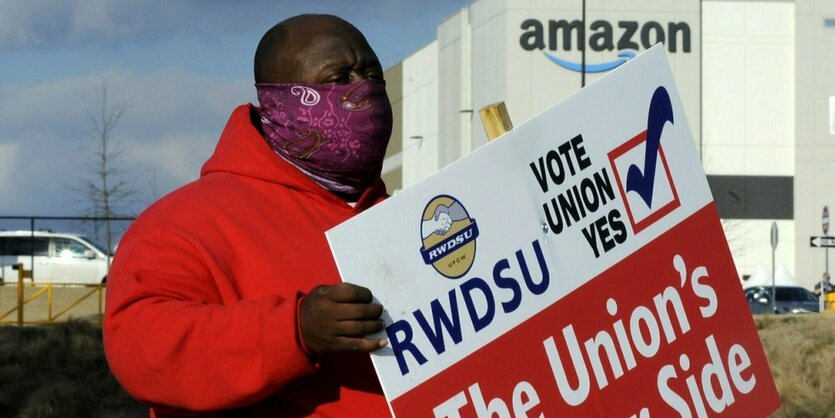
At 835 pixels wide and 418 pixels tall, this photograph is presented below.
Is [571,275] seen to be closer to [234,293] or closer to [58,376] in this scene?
[234,293]

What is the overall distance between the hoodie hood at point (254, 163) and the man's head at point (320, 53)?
126mm

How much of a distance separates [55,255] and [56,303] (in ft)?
22.0

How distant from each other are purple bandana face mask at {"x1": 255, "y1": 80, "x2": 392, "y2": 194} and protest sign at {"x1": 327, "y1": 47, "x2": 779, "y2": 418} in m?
0.19

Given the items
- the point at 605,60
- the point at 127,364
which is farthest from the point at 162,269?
the point at 605,60

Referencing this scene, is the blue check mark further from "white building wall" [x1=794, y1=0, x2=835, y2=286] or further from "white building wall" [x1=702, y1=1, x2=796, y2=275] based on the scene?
"white building wall" [x1=794, y1=0, x2=835, y2=286]

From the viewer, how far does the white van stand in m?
35.3

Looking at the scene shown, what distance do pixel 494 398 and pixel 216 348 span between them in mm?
551

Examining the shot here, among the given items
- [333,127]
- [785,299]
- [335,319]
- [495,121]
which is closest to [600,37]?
[785,299]

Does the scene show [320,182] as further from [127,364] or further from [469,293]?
[127,364]

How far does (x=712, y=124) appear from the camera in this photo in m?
60.8

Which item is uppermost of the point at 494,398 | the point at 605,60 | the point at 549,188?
the point at 605,60

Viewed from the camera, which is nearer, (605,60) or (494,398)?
(494,398)

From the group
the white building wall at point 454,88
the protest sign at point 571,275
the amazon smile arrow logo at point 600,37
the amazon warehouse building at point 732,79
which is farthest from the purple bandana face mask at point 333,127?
the amazon smile arrow logo at point 600,37

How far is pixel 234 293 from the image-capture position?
271 cm
